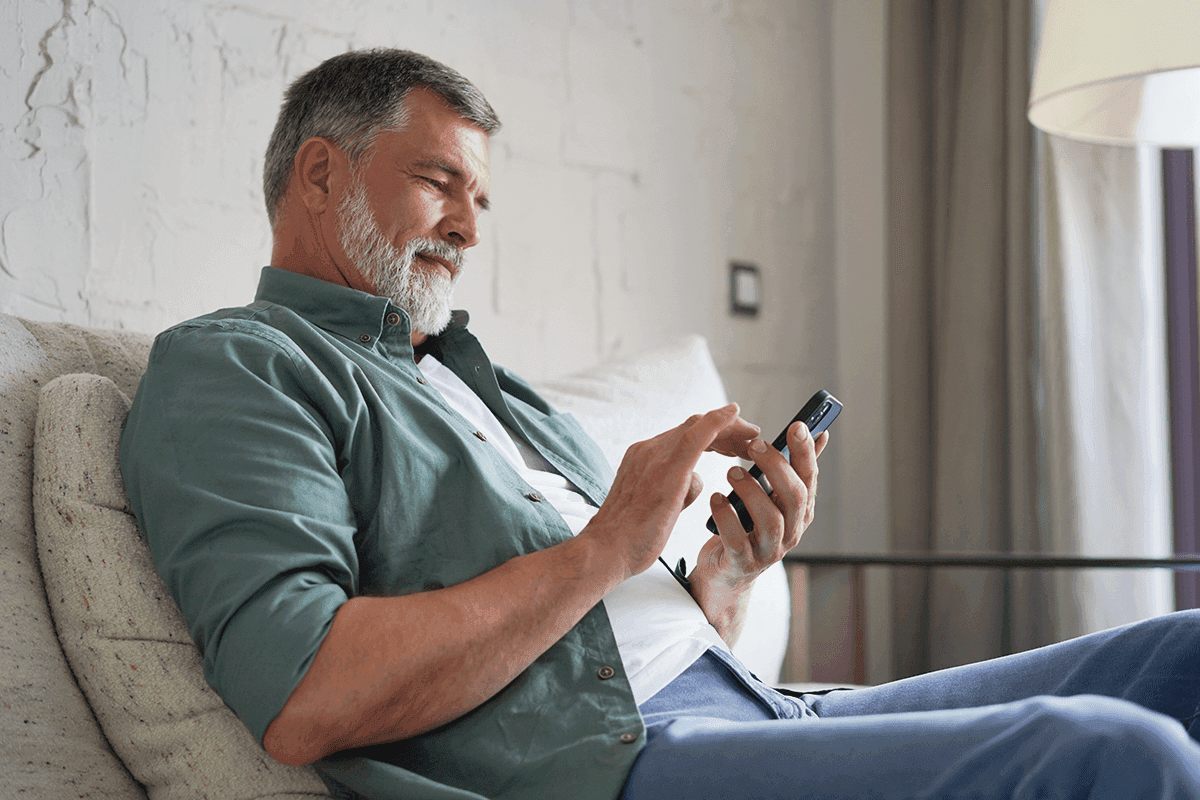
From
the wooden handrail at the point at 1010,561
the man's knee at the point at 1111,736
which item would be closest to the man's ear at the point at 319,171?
the man's knee at the point at 1111,736

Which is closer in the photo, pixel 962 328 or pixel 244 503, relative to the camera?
pixel 244 503

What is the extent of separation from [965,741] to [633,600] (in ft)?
1.25

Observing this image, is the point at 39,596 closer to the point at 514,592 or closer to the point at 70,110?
the point at 514,592

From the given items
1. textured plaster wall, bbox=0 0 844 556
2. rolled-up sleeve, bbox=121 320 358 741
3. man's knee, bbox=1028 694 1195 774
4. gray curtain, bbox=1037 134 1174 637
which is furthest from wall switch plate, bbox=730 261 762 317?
man's knee, bbox=1028 694 1195 774

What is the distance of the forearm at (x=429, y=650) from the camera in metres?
0.72

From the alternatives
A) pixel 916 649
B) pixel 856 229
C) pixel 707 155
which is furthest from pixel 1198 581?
pixel 707 155

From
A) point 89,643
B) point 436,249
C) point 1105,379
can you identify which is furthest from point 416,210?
point 1105,379

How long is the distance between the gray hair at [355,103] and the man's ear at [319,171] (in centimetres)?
1

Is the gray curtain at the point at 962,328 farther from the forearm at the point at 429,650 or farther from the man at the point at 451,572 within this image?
the forearm at the point at 429,650

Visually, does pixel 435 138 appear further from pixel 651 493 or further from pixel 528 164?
pixel 528 164

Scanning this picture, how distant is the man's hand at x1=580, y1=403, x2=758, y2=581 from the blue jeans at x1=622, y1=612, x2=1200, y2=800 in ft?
0.46

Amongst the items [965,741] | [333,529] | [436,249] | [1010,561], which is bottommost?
[1010,561]

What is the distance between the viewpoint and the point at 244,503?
2.53ft

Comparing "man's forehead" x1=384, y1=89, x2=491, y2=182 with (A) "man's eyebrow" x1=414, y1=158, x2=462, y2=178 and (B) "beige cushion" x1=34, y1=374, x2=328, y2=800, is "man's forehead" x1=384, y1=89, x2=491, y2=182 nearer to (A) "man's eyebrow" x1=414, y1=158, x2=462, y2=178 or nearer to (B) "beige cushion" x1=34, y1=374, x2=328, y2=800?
(A) "man's eyebrow" x1=414, y1=158, x2=462, y2=178
